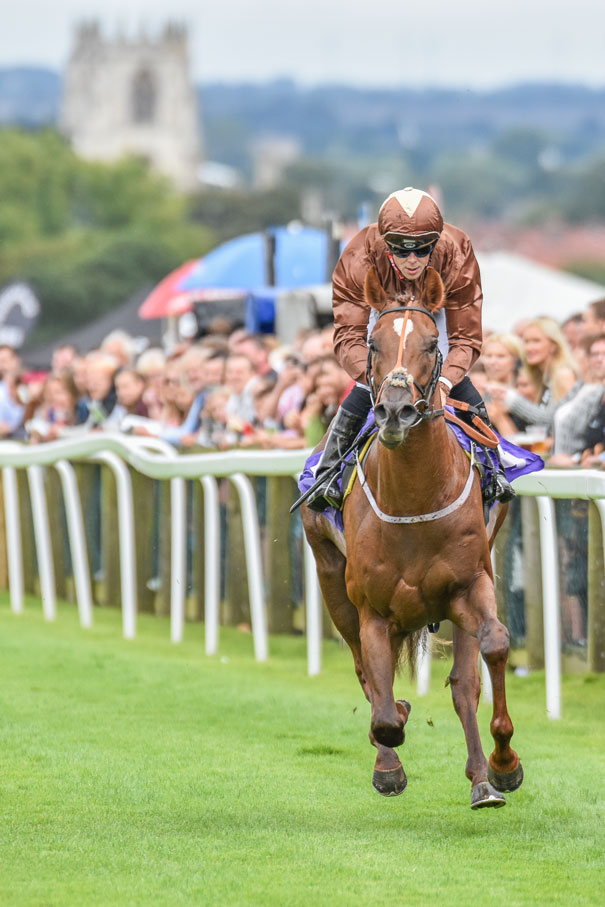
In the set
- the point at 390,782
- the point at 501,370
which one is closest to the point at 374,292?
the point at 390,782

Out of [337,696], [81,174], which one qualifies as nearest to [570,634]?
Answer: [337,696]

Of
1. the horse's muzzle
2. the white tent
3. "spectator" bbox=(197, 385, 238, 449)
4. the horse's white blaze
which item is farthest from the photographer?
the white tent

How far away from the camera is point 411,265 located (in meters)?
6.02

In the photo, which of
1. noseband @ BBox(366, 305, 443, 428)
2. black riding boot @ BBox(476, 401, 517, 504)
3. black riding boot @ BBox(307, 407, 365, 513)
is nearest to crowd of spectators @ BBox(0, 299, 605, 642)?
black riding boot @ BBox(307, 407, 365, 513)

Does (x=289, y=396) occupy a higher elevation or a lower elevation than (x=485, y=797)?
higher

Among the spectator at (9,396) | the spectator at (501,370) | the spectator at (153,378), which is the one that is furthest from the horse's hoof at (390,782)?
the spectator at (9,396)

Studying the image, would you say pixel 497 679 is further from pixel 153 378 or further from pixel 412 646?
pixel 153 378

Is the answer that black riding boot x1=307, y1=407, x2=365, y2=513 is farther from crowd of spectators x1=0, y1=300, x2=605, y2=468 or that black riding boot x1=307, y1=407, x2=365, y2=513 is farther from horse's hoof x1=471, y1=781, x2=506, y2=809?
crowd of spectators x1=0, y1=300, x2=605, y2=468

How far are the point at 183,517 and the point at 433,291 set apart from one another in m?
4.41

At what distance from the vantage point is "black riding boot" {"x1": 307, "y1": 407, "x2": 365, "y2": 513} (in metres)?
Answer: 6.41

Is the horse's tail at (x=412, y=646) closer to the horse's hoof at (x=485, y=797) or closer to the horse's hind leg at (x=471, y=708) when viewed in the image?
the horse's hind leg at (x=471, y=708)

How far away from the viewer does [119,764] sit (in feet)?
22.1

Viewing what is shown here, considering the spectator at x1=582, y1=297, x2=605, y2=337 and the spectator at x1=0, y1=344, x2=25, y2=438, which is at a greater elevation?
the spectator at x1=582, y1=297, x2=605, y2=337

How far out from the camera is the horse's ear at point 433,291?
5781 millimetres
